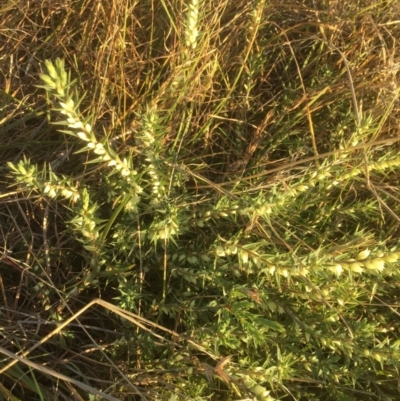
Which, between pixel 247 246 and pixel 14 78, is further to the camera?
pixel 14 78

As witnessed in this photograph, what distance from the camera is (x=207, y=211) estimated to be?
1.32m

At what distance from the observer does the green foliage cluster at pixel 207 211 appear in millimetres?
1226

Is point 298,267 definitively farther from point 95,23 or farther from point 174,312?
point 95,23

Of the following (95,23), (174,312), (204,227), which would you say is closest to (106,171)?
(204,227)

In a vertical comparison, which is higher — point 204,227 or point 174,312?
point 204,227

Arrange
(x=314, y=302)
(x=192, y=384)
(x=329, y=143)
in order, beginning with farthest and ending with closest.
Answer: (x=329, y=143)
(x=314, y=302)
(x=192, y=384)

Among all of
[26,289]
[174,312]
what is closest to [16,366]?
[26,289]

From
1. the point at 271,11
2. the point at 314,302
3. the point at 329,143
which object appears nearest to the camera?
the point at 314,302

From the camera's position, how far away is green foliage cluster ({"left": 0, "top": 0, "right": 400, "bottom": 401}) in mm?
1226

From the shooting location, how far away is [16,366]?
1315 mm

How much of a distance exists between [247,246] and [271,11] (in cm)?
85

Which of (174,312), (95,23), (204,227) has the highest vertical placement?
(95,23)

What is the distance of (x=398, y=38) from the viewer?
69.3 inches

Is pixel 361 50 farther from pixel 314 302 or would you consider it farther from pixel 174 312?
pixel 174 312
